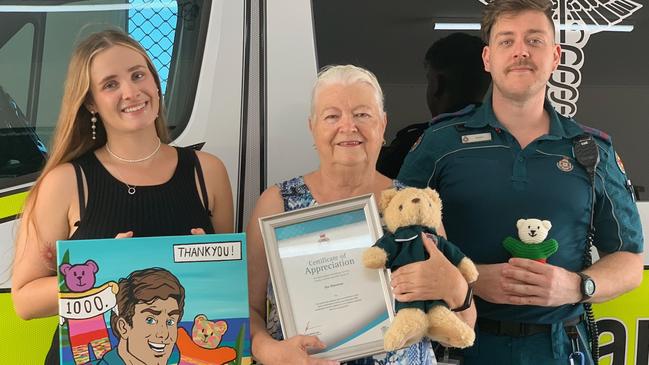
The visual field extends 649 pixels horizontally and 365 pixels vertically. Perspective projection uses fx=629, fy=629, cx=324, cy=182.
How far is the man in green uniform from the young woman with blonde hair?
85 cm

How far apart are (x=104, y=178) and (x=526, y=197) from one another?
1.36 m

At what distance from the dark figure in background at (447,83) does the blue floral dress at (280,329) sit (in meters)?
0.57

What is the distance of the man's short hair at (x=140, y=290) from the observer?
174 centimetres

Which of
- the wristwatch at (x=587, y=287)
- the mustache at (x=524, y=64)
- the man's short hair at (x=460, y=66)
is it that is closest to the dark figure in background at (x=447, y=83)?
the man's short hair at (x=460, y=66)

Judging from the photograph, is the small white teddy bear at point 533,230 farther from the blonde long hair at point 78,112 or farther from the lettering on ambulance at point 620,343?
the blonde long hair at point 78,112

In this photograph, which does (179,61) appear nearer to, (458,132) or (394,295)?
(458,132)

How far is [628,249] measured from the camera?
2238 mm

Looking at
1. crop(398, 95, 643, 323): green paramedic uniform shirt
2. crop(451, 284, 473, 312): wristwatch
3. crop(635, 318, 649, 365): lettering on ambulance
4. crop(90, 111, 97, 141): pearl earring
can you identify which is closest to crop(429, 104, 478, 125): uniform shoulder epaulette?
crop(398, 95, 643, 323): green paramedic uniform shirt

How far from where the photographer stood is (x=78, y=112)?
6.42 feet

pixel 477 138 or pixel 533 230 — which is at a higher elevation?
pixel 477 138

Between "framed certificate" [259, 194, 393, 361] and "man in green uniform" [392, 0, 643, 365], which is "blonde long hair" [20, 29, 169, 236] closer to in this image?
"framed certificate" [259, 194, 393, 361]

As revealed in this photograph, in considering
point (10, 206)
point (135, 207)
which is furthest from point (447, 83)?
point (10, 206)

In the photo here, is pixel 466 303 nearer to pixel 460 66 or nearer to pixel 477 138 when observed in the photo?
pixel 477 138

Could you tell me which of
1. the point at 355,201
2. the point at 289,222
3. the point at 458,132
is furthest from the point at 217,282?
the point at 458,132
